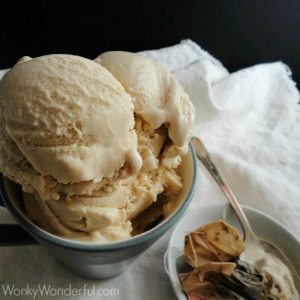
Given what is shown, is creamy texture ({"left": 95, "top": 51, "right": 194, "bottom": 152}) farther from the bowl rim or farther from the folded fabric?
the folded fabric

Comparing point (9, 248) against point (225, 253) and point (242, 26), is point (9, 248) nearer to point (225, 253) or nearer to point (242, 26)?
point (225, 253)

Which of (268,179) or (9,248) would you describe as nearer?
(9,248)

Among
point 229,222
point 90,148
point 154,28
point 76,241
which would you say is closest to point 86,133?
point 90,148

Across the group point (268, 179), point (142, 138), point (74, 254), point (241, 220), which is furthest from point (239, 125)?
point (74, 254)

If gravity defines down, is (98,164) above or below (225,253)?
above

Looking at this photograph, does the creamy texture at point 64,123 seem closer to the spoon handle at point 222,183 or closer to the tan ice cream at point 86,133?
the tan ice cream at point 86,133

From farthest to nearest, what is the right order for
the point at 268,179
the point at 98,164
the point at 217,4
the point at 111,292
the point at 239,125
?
the point at 217,4 → the point at 239,125 → the point at 268,179 → the point at 111,292 → the point at 98,164

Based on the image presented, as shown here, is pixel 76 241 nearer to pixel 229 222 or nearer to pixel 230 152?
pixel 229 222

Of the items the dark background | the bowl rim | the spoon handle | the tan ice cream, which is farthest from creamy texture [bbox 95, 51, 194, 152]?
the dark background
